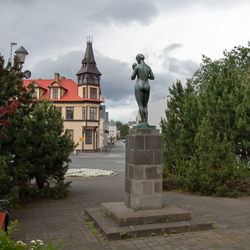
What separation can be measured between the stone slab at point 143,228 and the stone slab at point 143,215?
0.10 m

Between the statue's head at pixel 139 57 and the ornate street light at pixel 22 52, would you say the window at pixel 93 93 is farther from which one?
the statue's head at pixel 139 57

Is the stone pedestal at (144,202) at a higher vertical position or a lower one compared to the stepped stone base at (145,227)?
higher

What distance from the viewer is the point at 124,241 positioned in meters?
5.25

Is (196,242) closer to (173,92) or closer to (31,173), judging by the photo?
(31,173)

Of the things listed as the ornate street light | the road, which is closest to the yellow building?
the road

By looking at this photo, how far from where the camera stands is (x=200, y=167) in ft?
31.8

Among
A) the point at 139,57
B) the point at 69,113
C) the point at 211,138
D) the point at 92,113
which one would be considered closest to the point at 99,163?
the point at 211,138

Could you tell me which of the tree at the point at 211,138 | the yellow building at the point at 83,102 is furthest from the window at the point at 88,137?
the tree at the point at 211,138

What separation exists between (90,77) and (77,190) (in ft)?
106

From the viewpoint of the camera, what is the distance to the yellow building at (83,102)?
41.5 meters

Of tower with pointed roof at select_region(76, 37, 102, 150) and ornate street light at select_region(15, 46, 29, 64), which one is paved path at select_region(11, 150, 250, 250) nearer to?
ornate street light at select_region(15, 46, 29, 64)

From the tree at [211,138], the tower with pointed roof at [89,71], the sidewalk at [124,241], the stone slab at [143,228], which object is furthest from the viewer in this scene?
the tower with pointed roof at [89,71]

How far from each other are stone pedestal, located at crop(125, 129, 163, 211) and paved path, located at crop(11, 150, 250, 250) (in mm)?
1104

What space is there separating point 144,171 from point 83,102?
1421 inches
